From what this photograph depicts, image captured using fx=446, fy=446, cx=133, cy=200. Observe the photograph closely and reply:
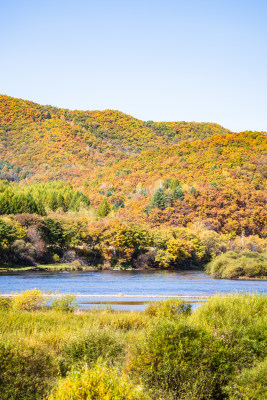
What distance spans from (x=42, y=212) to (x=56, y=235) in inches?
664

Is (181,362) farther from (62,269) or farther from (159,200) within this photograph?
(159,200)

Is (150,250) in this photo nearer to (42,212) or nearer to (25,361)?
(42,212)

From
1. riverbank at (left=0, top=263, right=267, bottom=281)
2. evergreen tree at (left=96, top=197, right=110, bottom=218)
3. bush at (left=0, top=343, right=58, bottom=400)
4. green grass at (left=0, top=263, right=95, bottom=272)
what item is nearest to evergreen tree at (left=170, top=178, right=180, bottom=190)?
evergreen tree at (left=96, top=197, right=110, bottom=218)

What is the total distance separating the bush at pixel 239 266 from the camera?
63594 mm

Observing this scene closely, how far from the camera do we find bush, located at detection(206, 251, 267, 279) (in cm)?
6359

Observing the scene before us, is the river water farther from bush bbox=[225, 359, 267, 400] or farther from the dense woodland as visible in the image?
bush bbox=[225, 359, 267, 400]

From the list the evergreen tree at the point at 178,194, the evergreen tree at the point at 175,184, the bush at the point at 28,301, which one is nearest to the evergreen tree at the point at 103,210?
the evergreen tree at the point at 175,184

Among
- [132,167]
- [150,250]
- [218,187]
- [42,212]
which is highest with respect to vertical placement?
[132,167]

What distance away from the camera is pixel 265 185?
10369 centimetres

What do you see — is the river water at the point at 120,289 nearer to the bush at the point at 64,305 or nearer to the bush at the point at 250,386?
the bush at the point at 64,305

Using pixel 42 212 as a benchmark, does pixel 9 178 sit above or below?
above

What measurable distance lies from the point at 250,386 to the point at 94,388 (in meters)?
4.30

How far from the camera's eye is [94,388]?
6715mm

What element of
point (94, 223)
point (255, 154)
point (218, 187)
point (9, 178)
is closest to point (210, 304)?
point (94, 223)
